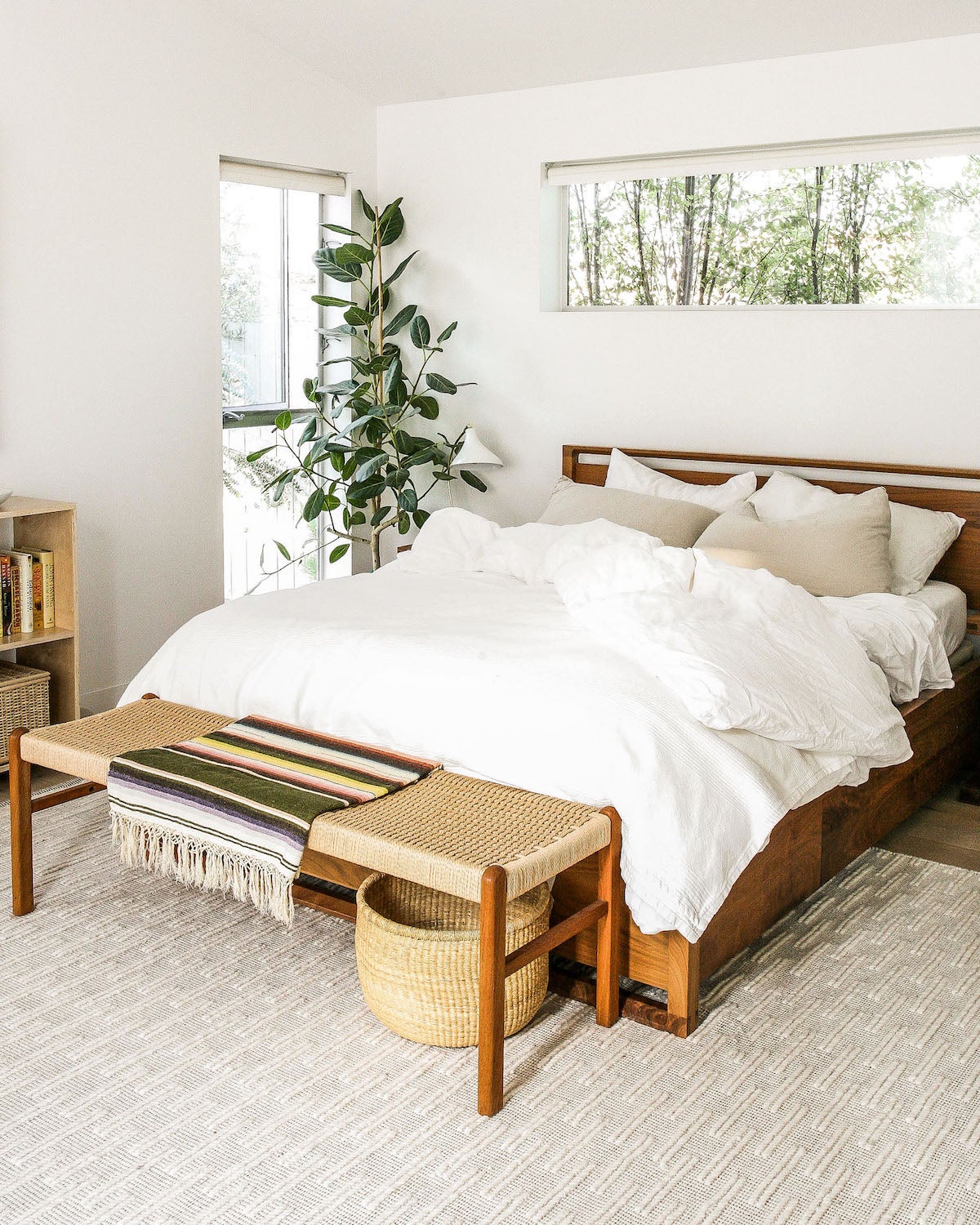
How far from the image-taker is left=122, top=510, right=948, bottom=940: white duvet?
2410mm

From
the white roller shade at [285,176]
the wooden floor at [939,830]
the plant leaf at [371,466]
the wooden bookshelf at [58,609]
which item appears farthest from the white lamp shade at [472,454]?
the wooden floor at [939,830]

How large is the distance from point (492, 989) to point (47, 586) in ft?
7.61

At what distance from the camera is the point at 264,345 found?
16.5 ft

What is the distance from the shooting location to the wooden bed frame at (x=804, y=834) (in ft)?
8.01

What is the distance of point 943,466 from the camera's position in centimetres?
403

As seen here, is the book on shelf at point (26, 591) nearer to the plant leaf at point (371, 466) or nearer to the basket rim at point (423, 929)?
the plant leaf at point (371, 466)

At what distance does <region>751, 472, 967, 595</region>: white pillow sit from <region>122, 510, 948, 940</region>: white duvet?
18.5 inches

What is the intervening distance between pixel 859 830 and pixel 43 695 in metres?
2.41

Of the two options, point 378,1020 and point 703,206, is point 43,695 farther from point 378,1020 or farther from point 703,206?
point 703,206

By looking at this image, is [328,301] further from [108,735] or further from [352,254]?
[108,735]

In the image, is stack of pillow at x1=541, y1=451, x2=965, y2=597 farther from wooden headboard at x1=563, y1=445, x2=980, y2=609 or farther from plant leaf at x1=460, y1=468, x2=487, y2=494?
plant leaf at x1=460, y1=468, x2=487, y2=494

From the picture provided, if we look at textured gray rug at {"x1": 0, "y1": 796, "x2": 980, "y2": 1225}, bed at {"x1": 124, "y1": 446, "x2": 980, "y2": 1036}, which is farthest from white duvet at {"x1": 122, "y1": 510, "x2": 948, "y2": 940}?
textured gray rug at {"x1": 0, "y1": 796, "x2": 980, "y2": 1225}

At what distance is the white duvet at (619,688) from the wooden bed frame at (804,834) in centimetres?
12

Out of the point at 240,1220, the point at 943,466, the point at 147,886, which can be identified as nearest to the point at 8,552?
the point at 147,886
